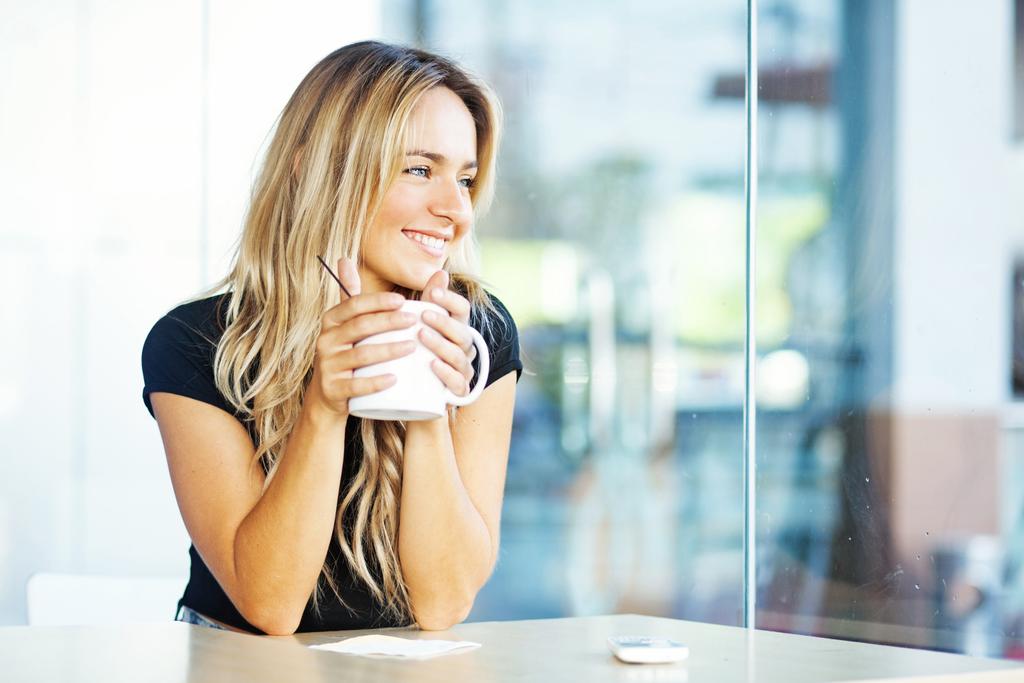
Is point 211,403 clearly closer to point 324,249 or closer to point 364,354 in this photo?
point 324,249

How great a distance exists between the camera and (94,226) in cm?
265

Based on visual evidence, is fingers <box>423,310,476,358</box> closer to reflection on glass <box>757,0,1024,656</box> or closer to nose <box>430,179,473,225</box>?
nose <box>430,179,473,225</box>

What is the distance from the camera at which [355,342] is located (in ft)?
3.46

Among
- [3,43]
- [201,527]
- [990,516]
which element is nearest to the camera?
[201,527]

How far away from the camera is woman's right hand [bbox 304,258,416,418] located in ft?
3.36

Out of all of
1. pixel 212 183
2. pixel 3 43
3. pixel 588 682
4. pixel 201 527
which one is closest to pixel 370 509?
pixel 201 527

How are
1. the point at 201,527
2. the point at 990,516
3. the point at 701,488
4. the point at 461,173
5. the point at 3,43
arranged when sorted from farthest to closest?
the point at 701,488
the point at 3,43
the point at 990,516
the point at 461,173
the point at 201,527

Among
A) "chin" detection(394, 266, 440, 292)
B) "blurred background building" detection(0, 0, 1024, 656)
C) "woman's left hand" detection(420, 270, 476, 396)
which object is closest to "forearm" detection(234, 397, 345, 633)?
"woman's left hand" detection(420, 270, 476, 396)

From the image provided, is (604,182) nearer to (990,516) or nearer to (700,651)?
(990,516)

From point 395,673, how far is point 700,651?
0.93 ft

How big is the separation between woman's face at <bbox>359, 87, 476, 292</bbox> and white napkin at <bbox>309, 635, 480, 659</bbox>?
529 mm

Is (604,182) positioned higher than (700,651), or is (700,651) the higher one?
(604,182)

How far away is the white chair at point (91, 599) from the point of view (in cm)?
166

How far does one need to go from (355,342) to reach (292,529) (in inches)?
11.1
